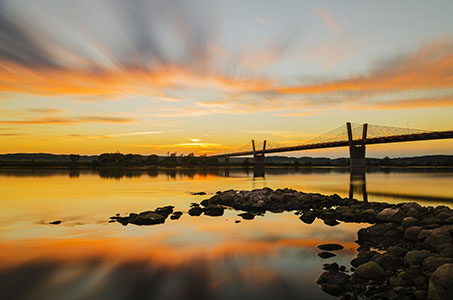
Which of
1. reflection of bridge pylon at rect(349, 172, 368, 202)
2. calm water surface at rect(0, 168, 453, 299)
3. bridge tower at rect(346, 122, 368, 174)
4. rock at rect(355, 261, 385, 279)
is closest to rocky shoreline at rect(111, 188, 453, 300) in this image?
rock at rect(355, 261, 385, 279)

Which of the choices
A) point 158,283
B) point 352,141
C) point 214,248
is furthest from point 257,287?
point 352,141

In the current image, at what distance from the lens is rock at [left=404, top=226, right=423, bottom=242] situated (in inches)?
412

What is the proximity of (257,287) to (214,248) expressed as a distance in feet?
11.9

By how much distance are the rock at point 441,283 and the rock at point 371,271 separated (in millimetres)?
1112

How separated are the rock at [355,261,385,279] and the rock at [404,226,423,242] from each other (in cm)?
401

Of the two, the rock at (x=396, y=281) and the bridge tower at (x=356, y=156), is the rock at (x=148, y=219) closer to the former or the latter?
the rock at (x=396, y=281)

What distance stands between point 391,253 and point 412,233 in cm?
280

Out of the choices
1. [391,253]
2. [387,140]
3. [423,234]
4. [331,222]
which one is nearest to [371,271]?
[391,253]

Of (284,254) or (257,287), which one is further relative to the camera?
(284,254)

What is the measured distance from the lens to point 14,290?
24.5 ft

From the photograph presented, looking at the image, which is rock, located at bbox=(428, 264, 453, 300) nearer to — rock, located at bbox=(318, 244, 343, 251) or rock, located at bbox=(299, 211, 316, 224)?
rock, located at bbox=(318, 244, 343, 251)

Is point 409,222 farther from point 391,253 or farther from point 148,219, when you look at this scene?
point 148,219

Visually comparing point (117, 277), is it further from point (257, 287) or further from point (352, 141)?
point (352, 141)

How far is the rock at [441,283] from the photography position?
6.04 metres
